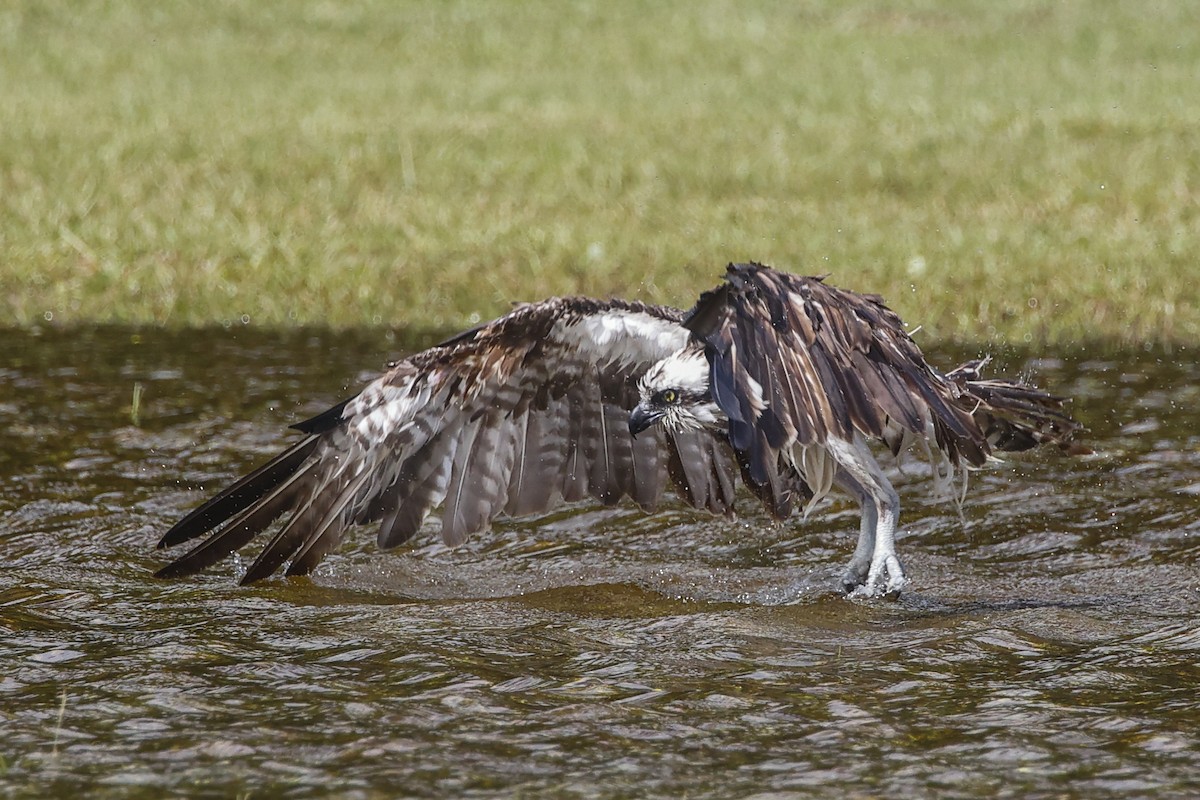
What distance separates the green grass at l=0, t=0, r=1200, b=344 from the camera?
35.1 feet

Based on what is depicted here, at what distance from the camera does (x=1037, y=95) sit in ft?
57.5

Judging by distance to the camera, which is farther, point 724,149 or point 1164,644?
point 724,149

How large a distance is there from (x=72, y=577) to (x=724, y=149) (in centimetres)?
969

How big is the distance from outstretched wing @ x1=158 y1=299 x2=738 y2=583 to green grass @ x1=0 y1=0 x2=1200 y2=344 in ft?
11.2

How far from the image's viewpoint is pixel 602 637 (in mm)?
5496

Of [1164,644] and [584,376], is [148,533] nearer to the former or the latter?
[584,376]

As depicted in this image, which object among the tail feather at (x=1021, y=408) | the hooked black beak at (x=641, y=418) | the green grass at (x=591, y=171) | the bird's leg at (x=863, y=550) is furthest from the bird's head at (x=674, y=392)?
the green grass at (x=591, y=171)

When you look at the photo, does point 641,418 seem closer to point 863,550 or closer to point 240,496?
point 863,550

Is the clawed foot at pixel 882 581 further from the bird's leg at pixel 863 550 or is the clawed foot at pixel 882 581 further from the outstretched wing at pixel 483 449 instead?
the outstretched wing at pixel 483 449

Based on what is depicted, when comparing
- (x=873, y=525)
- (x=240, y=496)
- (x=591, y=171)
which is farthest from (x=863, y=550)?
(x=591, y=171)

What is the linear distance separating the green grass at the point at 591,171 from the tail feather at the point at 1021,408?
303 centimetres

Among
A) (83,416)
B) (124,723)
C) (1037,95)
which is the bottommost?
(124,723)

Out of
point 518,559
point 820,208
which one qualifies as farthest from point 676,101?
point 518,559

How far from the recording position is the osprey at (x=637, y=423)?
569 cm
